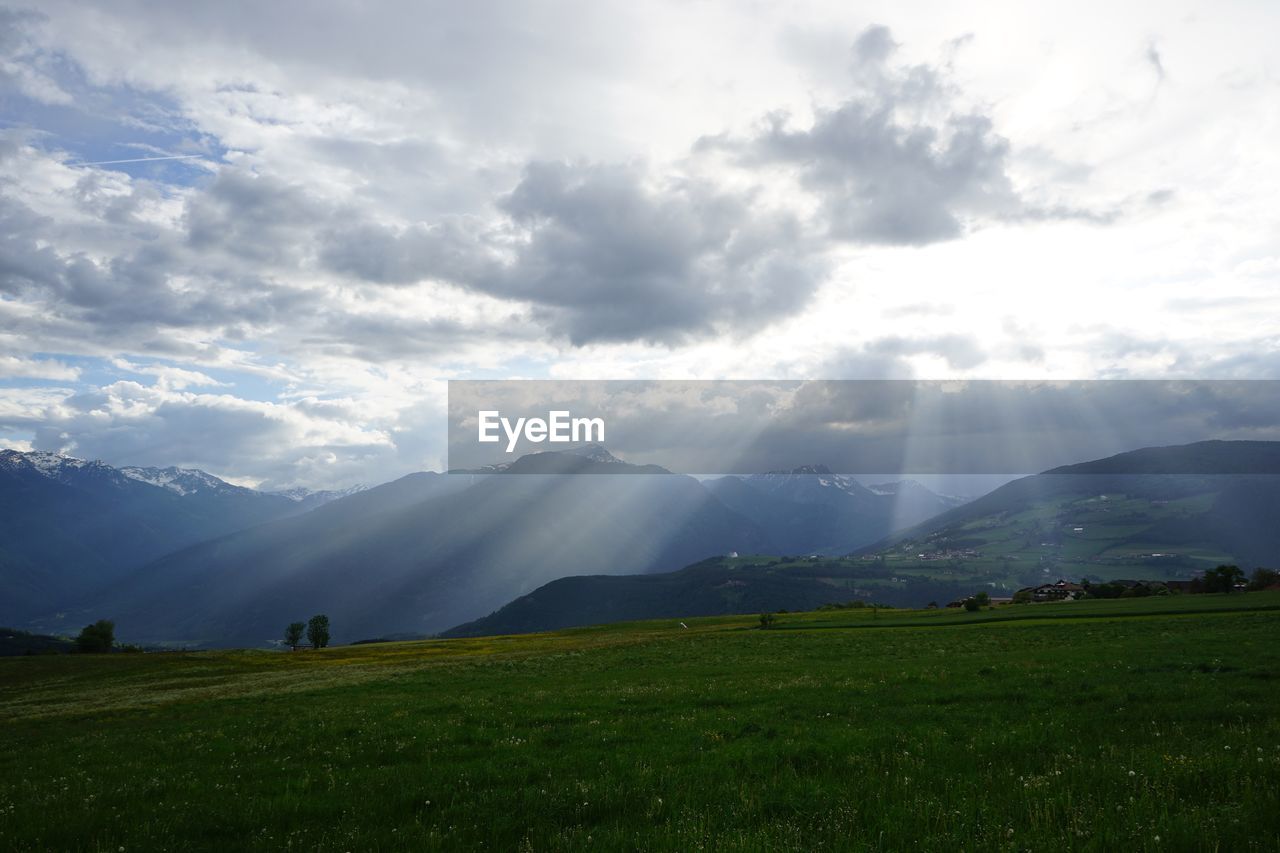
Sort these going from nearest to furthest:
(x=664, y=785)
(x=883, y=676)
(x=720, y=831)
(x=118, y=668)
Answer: (x=720, y=831) → (x=664, y=785) → (x=883, y=676) → (x=118, y=668)

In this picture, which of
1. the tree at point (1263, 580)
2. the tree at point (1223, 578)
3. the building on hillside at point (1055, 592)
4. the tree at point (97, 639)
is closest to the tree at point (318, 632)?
the tree at point (97, 639)

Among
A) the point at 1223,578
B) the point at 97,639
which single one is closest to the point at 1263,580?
the point at 1223,578

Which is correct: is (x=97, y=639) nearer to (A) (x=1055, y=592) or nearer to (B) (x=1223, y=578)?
(A) (x=1055, y=592)

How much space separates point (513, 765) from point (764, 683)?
1483cm

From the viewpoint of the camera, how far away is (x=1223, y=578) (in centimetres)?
11544

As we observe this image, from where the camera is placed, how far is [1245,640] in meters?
32.4

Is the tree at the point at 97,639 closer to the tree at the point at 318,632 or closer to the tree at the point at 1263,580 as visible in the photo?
the tree at the point at 318,632

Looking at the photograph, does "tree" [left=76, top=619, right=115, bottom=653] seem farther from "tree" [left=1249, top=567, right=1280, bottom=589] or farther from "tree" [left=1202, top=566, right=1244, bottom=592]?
"tree" [left=1249, top=567, right=1280, bottom=589]

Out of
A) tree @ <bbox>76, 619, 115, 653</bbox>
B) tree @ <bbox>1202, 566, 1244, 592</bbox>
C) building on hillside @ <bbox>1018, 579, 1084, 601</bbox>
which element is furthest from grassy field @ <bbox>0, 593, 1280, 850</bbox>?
building on hillside @ <bbox>1018, 579, 1084, 601</bbox>

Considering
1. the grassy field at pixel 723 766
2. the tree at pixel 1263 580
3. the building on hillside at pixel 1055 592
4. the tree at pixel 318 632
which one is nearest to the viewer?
the grassy field at pixel 723 766

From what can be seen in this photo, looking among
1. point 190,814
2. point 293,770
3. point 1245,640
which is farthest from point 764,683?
point 1245,640

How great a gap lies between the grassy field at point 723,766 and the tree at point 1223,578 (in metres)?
114

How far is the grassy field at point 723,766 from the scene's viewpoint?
902cm

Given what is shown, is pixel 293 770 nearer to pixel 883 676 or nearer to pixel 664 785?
pixel 664 785
